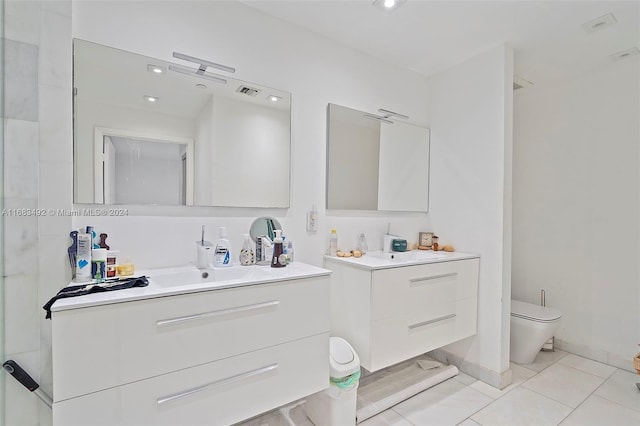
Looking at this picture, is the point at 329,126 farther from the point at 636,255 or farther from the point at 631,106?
the point at 636,255

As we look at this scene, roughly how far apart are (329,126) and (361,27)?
0.65 meters

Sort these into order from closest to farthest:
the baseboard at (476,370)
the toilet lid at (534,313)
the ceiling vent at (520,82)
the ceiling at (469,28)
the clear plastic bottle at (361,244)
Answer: the ceiling at (469,28) < the baseboard at (476,370) < the clear plastic bottle at (361,244) < the toilet lid at (534,313) < the ceiling vent at (520,82)

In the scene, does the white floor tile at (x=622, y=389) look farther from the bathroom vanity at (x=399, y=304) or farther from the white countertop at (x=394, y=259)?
the white countertop at (x=394, y=259)

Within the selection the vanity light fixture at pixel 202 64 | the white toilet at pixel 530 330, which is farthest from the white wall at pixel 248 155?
the white toilet at pixel 530 330

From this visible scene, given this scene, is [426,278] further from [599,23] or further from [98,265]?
[599,23]

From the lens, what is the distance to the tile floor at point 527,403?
1793 millimetres

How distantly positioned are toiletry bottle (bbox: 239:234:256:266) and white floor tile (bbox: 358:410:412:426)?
3.67 ft

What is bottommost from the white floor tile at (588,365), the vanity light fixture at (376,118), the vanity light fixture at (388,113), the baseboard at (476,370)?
the white floor tile at (588,365)

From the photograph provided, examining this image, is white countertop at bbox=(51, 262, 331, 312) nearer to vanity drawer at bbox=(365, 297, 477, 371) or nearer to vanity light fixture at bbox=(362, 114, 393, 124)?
vanity drawer at bbox=(365, 297, 477, 371)

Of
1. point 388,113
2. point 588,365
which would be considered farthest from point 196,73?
point 588,365

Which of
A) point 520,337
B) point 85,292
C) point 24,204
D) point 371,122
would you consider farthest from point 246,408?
point 520,337

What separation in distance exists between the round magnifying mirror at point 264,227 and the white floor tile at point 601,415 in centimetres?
198

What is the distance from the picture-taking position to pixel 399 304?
1854 millimetres

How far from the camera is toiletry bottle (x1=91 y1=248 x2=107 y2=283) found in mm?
1281
